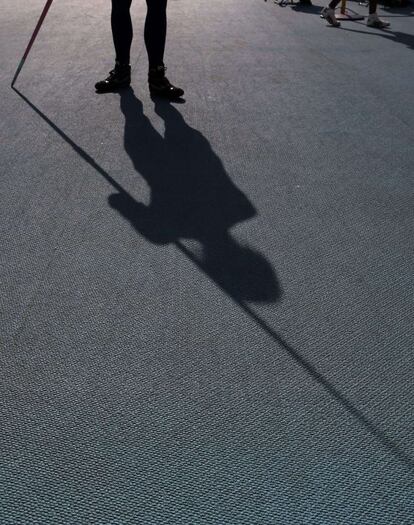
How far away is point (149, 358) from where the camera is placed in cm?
187

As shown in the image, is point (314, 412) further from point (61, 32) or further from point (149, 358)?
point (61, 32)

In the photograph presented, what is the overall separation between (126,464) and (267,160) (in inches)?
81.9

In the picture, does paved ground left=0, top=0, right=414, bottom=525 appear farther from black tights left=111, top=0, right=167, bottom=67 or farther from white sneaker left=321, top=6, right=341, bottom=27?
white sneaker left=321, top=6, right=341, bottom=27

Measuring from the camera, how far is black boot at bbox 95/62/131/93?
169 inches

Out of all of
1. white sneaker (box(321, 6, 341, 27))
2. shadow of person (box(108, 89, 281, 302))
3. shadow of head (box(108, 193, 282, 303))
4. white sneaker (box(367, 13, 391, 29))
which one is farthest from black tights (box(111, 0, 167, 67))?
white sneaker (box(367, 13, 391, 29))

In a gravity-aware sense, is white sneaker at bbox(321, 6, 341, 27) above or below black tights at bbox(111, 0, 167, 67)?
below

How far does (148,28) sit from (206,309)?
2.67 metres

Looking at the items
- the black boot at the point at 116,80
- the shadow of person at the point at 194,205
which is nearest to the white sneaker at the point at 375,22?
the black boot at the point at 116,80

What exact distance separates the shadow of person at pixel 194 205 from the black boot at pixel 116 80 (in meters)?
0.58

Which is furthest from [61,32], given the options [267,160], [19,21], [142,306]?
[142,306]

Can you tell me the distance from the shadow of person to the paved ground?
0.01 m

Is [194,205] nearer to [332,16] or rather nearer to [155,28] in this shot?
[155,28]

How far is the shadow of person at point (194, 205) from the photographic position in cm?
230

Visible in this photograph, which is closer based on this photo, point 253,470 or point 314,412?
point 253,470
